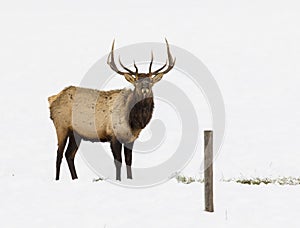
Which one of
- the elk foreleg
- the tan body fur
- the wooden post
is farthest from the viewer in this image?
the tan body fur

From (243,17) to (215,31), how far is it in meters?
3.50

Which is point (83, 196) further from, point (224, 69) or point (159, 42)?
point (159, 42)

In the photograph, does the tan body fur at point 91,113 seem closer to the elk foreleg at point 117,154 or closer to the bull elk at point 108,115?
the bull elk at point 108,115

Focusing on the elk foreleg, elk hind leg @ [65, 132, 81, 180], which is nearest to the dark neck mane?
the elk foreleg

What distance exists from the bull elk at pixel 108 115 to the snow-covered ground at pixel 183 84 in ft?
3.41

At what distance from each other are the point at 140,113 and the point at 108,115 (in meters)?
0.81

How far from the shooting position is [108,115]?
11156 mm

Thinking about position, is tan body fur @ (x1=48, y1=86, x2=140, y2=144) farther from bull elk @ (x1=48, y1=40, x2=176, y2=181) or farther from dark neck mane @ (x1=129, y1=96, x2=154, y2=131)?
dark neck mane @ (x1=129, y1=96, x2=154, y2=131)

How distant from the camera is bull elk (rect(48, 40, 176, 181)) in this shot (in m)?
10.7

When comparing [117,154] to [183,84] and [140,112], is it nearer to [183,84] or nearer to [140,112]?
[140,112]

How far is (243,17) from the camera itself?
36312 millimetres

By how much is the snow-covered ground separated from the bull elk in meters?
1.04

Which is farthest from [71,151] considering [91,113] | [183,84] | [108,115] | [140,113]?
[183,84]

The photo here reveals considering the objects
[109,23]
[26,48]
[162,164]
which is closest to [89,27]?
[109,23]
